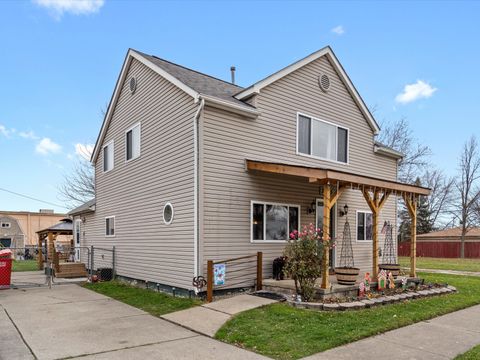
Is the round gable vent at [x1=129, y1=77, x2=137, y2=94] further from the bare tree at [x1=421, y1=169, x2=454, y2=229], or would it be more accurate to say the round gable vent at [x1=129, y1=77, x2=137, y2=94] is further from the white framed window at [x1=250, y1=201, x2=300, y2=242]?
the bare tree at [x1=421, y1=169, x2=454, y2=229]

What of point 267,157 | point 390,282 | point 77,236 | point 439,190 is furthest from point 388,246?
point 439,190

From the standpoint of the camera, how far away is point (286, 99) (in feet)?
36.2

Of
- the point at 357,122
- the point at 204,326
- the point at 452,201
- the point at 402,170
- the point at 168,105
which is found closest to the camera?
the point at 204,326

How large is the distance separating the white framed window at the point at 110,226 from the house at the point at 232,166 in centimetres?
4

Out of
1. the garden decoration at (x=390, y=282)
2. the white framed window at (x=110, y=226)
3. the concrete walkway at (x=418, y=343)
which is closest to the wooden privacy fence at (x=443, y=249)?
the garden decoration at (x=390, y=282)

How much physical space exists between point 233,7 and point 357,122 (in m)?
6.46

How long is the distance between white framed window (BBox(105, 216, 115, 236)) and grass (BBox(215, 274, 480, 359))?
8435mm

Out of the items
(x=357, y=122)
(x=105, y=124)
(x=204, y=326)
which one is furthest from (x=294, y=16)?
(x=204, y=326)

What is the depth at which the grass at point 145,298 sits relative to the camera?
8.17 m

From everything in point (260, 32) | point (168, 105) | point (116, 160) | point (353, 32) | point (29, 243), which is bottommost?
point (29, 243)

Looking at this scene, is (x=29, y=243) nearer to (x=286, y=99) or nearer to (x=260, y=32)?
(x=260, y=32)

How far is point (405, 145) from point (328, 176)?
2507cm

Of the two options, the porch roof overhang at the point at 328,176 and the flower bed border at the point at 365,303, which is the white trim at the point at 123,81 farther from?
the flower bed border at the point at 365,303

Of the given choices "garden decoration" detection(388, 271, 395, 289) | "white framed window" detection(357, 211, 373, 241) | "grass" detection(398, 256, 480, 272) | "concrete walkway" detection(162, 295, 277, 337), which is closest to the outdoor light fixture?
"white framed window" detection(357, 211, 373, 241)
